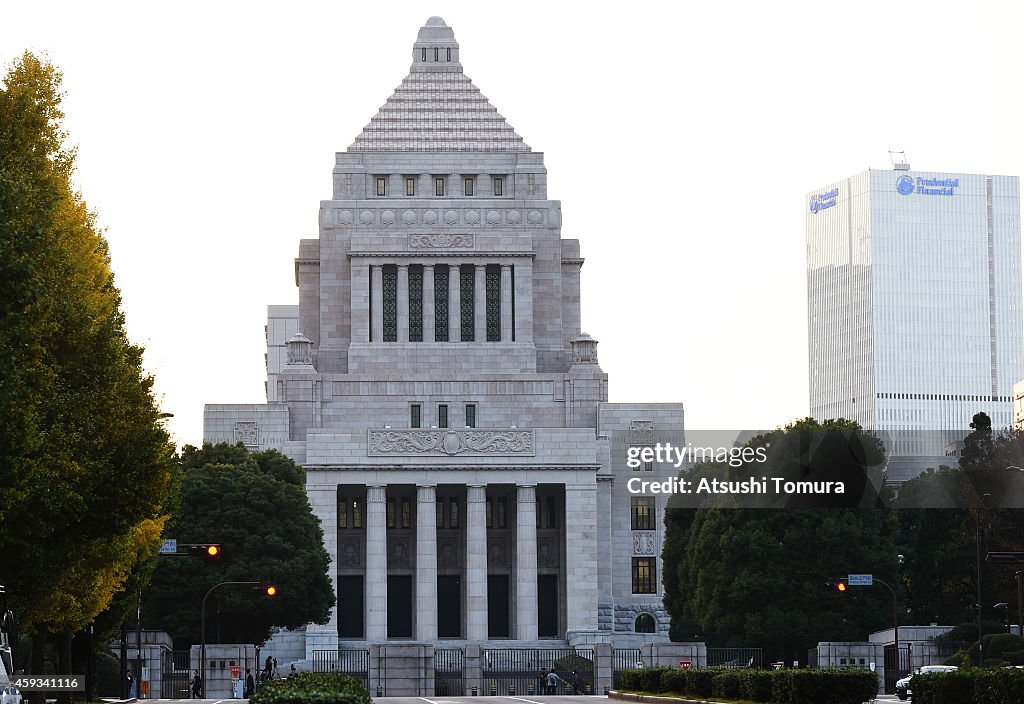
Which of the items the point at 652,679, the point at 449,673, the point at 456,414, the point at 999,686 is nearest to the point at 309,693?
the point at 999,686

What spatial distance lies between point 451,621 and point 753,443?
26.0 m

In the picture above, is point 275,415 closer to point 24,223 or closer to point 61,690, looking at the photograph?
point 61,690

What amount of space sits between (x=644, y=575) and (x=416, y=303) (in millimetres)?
24544

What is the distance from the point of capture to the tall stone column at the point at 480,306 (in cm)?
13888

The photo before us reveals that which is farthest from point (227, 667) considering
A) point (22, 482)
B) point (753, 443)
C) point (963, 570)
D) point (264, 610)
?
point (22, 482)

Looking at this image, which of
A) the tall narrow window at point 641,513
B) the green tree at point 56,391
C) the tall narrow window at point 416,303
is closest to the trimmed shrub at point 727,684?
the green tree at point 56,391

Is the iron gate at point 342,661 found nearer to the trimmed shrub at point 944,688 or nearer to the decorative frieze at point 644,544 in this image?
the decorative frieze at point 644,544

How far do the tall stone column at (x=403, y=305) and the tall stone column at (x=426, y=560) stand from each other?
1501 cm

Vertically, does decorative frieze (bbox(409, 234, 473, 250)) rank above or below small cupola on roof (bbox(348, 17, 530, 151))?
below

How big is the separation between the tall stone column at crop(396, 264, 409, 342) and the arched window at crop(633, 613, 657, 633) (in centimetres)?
2461

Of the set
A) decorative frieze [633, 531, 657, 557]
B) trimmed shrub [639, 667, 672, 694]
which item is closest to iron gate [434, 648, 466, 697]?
trimmed shrub [639, 667, 672, 694]

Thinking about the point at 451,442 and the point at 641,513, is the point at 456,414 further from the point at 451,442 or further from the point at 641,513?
the point at 641,513

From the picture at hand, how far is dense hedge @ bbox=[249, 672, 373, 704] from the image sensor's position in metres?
32.4

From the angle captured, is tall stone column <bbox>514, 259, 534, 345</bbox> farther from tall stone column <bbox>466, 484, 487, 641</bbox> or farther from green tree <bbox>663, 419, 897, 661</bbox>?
green tree <bbox>663, 419, 897, 661</bbox>
